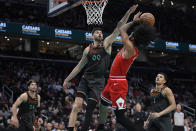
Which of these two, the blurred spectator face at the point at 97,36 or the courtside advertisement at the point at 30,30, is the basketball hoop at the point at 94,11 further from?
the courtside advertisement at the point at 30,30

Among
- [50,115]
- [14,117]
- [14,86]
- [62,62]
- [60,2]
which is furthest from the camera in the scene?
[62,62]

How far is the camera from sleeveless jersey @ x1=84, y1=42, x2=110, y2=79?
273 inches

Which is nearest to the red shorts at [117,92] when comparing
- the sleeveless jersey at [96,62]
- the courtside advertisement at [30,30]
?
the sleeveless jersey at [96,62]

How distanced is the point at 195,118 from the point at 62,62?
11.3 meters

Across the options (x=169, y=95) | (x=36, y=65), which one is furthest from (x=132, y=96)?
(x=169, y=95)

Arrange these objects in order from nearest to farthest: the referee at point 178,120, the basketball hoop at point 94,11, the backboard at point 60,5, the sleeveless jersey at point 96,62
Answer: the sleeveless jersey at point 96,62 → the backboard at point 60,5 → the referee at point 178,120 → the basketball hoop at point 94,11

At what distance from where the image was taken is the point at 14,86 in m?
19.1

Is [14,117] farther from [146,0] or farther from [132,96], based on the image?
[146,0]

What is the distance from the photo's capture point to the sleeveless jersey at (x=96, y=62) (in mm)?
6938

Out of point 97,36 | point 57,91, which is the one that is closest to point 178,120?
point 97,36

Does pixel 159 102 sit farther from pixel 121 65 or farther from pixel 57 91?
pixel 57 91

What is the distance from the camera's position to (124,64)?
19.1 feet

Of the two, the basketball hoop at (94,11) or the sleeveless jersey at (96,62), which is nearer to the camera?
the sleeveless jersey at (96,62)

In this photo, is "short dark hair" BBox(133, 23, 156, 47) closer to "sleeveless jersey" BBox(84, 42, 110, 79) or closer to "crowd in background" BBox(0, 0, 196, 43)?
"sleeveless jersey" BBox(84, 42, 110, 79)
